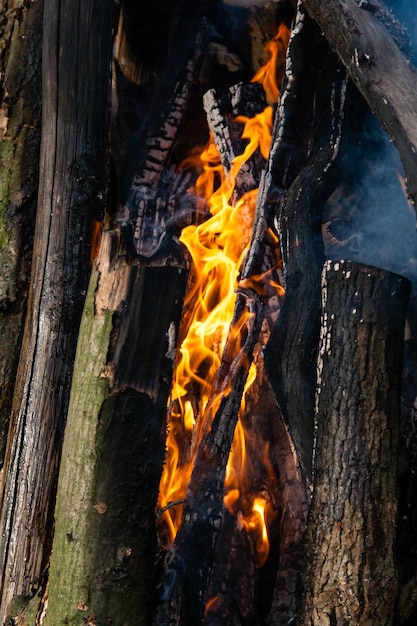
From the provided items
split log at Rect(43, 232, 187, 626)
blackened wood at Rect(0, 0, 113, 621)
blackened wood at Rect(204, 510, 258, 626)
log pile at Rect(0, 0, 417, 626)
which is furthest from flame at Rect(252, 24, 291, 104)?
blackened wood at Rect(204, 510, 258, 626)

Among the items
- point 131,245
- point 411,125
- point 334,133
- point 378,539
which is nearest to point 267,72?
point 334,133

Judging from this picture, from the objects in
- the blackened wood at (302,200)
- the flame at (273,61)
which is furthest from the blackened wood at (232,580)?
the flame at (273,61)

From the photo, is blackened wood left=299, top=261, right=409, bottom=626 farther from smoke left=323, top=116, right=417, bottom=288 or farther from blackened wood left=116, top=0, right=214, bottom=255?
blackened wood left=116, top=0, right=214, bottom=255

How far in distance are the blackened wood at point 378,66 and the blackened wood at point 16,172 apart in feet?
4.92

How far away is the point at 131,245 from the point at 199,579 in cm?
132

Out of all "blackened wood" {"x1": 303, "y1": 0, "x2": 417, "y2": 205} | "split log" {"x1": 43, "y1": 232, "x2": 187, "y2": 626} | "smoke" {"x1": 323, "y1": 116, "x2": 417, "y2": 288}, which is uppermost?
"blackened wood" {"x1": 303, "y1": 0, "x2": 417, "y2": 205}

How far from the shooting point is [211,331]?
3.17 metres

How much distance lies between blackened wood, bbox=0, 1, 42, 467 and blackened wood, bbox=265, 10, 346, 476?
4.12ft

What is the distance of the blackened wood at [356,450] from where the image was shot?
2.29m

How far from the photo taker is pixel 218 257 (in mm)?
3307

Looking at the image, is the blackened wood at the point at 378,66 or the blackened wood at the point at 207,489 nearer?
the blackened wood at the point at 378,66

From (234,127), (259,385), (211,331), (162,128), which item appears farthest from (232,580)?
(162,128)

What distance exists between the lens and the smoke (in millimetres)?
3035

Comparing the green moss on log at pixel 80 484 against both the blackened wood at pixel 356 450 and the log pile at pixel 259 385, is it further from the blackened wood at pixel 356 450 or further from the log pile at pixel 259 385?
the blackened wood at pixel 356 450
